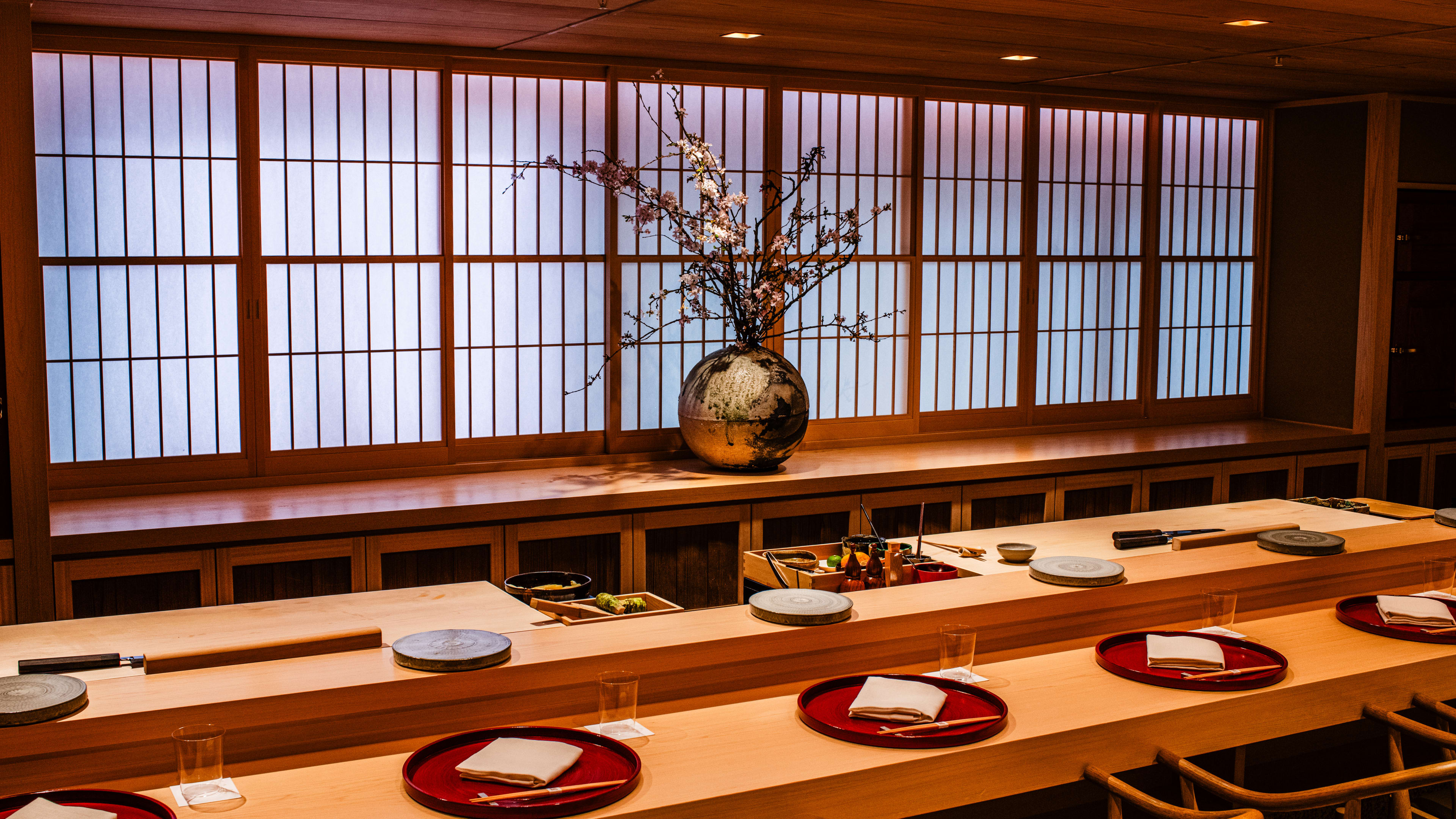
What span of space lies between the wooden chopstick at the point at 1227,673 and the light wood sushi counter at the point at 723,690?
6cm

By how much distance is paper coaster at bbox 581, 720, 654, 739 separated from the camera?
2.17 m

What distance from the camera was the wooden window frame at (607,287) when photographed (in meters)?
4.42

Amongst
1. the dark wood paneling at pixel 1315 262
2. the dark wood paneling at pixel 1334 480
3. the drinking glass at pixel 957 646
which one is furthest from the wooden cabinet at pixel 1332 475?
the drinking glass at pixel 957 646

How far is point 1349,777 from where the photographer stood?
3.35m

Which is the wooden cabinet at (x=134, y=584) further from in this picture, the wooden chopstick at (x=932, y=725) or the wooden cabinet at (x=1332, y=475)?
the wooden cabinet at (x=1332, y=475)

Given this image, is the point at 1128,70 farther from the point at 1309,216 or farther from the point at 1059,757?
the point at 1059,757

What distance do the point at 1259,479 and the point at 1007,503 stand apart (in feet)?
5.06

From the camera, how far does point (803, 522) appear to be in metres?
4.87

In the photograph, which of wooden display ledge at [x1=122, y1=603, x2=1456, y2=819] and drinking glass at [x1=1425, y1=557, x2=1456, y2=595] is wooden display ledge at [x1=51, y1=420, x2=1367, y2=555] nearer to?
wooden display ledge at [x1=122, y1=603, x2=1456, y2=819]

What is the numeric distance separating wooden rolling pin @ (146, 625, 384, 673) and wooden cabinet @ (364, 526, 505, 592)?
168 centimetres

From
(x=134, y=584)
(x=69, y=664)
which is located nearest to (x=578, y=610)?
(x=69, y=664)

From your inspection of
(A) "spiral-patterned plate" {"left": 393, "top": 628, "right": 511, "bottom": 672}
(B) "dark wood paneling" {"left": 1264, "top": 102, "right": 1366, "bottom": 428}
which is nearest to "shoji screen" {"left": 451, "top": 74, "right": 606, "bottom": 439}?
(A) "spiral-patterned plate" {"left": 393, "top": 628, "right": 511, "bottom": 672}

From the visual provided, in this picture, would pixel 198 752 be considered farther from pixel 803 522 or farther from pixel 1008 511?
pixel 1008 511

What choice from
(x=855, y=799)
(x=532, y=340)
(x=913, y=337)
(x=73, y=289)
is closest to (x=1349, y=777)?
(x=855, y=799)
